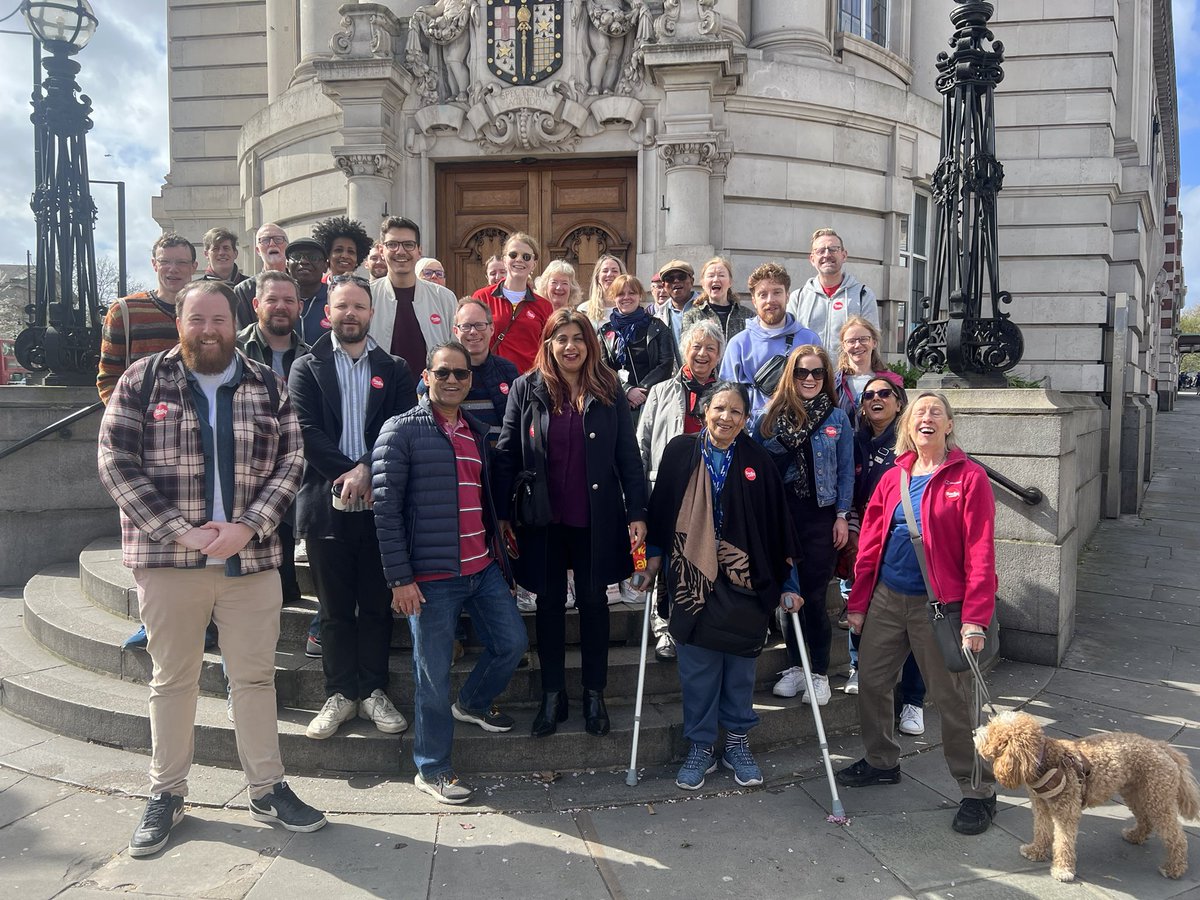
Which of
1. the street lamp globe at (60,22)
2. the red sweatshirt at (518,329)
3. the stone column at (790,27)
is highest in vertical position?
the stone column at (790,27)

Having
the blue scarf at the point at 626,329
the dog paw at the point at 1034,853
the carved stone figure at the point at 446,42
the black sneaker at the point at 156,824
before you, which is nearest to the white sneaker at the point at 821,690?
the dog paw at the point at 1034,853

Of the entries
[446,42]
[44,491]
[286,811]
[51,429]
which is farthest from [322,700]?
[446,42]

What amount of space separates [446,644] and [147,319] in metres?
3.40

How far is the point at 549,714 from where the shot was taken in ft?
14.5

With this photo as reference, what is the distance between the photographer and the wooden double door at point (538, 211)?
1095cm

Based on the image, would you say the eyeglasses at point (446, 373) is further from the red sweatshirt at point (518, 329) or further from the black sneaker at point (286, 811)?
the black sneaker at point (286, 811)

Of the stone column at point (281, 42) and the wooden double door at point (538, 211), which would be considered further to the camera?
the stone column at point (281, 42)

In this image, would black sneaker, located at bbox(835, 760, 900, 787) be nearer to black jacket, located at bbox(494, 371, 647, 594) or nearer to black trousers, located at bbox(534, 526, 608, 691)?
black trousers, located at bbox(534, 526, 608, 691)

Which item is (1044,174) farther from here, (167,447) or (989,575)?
(167,447)

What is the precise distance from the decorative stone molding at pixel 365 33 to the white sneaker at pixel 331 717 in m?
8.88

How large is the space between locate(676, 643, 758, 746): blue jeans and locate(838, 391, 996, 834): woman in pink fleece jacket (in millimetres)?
568

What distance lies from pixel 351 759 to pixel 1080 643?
564cm

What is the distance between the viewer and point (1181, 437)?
1103 inches

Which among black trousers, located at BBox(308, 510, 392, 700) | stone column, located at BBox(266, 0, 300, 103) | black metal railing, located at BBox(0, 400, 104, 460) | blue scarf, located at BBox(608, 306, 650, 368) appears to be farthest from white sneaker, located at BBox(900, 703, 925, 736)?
stone column, located at BBox(266, 0, 300, 103)
